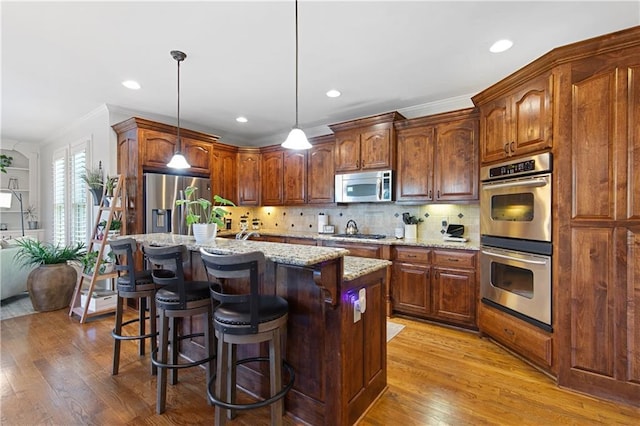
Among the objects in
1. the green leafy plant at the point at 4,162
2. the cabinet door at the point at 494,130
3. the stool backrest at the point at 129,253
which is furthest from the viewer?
the green leafy plant at the point at 4,162

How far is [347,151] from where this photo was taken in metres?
4.31

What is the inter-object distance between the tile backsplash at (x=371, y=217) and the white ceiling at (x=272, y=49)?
143 centimetres

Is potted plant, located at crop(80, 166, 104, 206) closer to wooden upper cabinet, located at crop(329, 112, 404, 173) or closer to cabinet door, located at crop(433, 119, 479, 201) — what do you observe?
wooden upper cabinet, located at crop(329, 112, 404, 173)

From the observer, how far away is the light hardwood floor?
1906mm

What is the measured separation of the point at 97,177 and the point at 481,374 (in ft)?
16.8

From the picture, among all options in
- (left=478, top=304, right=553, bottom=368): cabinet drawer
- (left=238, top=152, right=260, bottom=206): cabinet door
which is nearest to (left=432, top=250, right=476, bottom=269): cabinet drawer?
(left=478, top=304, right=553, bottom=368): cabinet drawer

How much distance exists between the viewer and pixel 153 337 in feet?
7.75

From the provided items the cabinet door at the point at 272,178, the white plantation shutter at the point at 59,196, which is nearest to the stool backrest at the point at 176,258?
the cabinet door at the point at 272,178

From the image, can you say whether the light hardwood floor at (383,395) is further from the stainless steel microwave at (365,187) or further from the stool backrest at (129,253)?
the stainless steel microwave at (365,187)

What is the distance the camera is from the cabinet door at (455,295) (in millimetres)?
3227

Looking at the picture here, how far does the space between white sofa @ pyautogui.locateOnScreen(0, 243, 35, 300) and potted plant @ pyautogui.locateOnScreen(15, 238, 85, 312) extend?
0.70ft

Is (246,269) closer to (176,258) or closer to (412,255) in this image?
(176,258)

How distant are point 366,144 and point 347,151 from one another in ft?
1.02

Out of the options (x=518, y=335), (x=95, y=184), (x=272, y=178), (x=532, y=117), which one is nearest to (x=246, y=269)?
(x=518, y=335)
